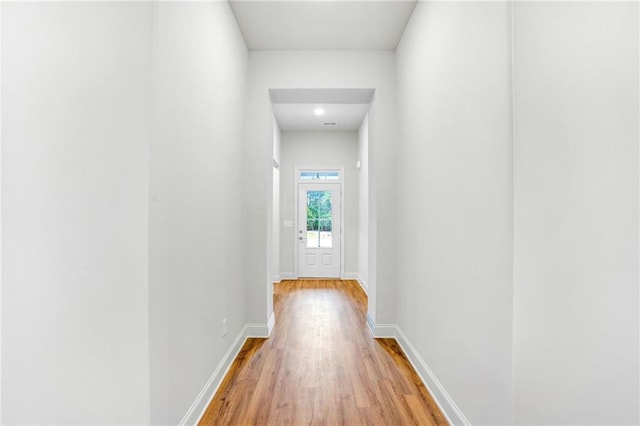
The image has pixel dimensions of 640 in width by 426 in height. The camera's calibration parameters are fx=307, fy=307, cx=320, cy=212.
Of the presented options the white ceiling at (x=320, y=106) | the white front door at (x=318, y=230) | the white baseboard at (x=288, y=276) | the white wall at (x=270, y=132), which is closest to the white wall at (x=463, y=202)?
the white wall at (x=270, y=132)

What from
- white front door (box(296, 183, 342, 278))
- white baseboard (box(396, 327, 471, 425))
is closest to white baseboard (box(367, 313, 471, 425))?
white baseboard (box(396, 327, 471, 425))

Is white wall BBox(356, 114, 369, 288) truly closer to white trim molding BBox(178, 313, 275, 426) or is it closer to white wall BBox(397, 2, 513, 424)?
white trim molding BBox(178, 313, 275, 426)

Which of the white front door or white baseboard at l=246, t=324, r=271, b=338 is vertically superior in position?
the white front door

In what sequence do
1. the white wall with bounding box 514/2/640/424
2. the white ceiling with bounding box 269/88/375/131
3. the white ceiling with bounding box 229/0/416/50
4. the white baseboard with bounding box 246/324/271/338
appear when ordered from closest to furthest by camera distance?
the white wall with bounding box 514/2/640/424
the white ceiling with bounding box 229/0/416/50
the white baseboard with bounding box 246/324/271/338
the white ceiling with bounding box 269/88/375/131

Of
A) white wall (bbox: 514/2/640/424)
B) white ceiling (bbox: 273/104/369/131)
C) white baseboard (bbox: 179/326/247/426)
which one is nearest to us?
white wall (bbox: 514/2/640/424)

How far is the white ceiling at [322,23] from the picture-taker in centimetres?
251

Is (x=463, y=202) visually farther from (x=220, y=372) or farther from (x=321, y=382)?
(x=220, y=372)

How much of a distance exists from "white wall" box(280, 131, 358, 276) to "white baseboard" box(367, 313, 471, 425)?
275 cm

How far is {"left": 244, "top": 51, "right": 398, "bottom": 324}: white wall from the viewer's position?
10.1 ft

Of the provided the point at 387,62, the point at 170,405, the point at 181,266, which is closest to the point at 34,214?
the point at 181,266

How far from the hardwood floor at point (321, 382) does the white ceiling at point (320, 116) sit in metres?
3.05

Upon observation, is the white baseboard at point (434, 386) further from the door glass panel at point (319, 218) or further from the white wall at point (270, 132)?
the door glass panel at point (319, 218)

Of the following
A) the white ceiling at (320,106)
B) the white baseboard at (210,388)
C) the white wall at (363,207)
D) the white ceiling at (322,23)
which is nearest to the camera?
the white baseboard at (210,388)

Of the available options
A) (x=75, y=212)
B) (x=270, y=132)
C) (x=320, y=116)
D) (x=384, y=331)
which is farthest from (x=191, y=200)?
(x=320, y=116)
